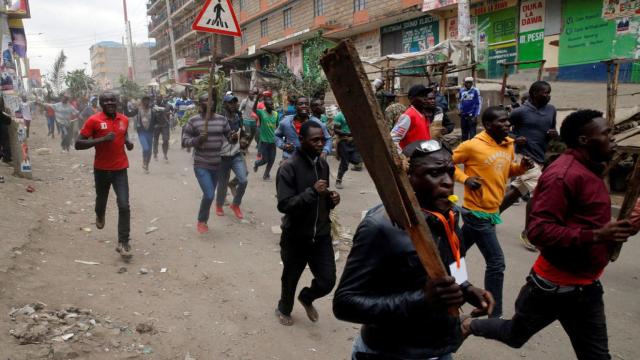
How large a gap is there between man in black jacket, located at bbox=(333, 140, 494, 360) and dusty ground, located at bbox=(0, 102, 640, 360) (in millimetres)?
1900

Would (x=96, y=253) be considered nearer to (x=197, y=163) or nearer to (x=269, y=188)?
(x=197, y=163)

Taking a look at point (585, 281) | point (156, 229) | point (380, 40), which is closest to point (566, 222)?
point (585, 281)

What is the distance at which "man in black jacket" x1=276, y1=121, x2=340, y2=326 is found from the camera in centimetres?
353

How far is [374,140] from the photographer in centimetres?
123

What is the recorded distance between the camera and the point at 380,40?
75.6 feet

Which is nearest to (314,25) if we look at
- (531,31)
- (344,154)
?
(531,31)

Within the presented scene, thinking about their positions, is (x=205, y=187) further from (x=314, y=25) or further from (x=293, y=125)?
(x=314, y=25)

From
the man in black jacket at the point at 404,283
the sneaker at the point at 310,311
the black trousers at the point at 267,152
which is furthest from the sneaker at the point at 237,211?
the man in black jacket at the point at 404,283

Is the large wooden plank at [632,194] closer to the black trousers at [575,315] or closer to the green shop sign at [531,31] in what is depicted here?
the black trousers at [575,315]

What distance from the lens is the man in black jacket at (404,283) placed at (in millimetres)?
1593

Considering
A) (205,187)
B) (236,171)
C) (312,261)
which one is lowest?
(312,261)

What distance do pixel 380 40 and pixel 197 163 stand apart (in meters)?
18.7

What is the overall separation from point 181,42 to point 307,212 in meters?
55.8

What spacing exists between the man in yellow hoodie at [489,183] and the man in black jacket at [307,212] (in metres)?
1.09
